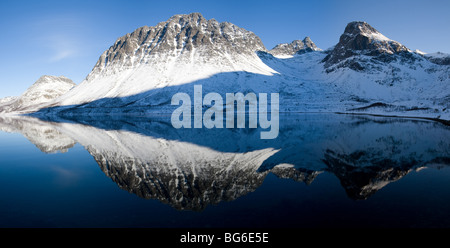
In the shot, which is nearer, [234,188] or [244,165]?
[234,188]

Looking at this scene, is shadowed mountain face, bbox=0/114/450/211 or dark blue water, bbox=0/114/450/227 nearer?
dark blue water, bbox=0/114/450/227

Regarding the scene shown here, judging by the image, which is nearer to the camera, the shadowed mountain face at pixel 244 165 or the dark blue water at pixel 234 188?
the dark blue water at pixel 234 188

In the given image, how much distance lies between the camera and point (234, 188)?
14.0 meters

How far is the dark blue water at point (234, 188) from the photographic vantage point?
1014cm

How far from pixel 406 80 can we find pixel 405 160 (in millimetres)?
203496

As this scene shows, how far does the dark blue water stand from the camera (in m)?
10.1

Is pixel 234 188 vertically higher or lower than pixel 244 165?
lower
